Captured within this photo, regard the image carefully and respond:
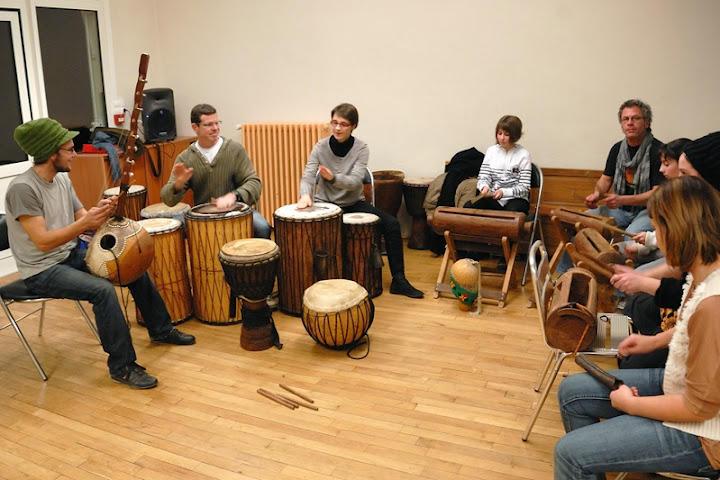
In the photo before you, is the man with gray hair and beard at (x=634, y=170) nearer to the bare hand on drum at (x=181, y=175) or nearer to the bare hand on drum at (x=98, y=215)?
the bare hand on drum at (x=181, y=175)

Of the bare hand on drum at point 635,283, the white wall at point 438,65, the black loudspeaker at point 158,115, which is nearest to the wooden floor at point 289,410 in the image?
the bare hand on drum at point 635,283

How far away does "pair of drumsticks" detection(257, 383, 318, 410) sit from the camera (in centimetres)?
307

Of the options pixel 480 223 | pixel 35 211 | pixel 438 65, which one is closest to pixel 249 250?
pixel 35 211

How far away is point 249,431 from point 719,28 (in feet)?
14.1

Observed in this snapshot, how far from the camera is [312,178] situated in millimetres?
4543

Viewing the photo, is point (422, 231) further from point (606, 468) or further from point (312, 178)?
point (606, 468)

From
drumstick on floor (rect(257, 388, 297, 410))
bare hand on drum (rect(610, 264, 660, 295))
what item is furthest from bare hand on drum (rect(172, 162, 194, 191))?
bare hand on drum (rect(610, 264, 660, 295))

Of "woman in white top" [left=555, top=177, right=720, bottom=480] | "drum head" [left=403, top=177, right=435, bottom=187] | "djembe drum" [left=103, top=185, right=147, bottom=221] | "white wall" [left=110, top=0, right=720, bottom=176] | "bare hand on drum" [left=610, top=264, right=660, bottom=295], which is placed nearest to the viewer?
"woman in white top" [left=555, top=177, right=720, bottom=480]

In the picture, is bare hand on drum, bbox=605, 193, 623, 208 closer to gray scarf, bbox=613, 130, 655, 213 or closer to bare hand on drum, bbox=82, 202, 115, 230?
gray scarf, bbox=613, 130, 655, 213

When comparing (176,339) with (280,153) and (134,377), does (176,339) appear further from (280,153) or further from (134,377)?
(280,153)

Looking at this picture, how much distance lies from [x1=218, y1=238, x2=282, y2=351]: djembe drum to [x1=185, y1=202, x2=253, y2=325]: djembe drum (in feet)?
0.66

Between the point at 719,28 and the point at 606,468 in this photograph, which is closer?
the point at 606,468

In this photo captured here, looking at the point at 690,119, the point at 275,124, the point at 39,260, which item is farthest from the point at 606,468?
the point at 275,124

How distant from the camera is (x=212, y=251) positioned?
3.91 metres
